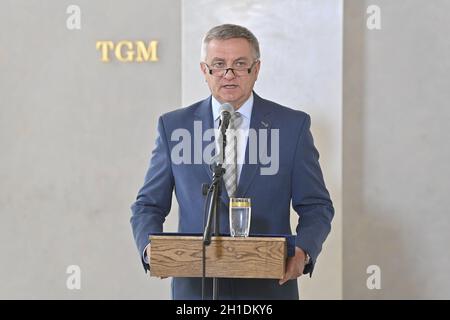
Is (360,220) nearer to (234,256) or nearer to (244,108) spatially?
(244,108)

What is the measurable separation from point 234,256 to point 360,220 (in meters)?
2.30

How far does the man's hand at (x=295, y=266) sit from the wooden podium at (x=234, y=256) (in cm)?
11

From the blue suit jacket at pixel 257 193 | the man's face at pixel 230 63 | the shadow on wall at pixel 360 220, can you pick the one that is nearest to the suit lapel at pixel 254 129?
the blue suit jacket at pixel 257 193

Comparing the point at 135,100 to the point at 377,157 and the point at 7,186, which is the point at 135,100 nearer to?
the point at 7,186

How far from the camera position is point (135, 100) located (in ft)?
16.3

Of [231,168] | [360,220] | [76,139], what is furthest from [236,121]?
[76,139]

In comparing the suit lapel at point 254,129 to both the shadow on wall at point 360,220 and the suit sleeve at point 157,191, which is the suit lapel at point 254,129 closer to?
the suit sleeve at point 157,191

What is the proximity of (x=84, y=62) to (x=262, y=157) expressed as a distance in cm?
222

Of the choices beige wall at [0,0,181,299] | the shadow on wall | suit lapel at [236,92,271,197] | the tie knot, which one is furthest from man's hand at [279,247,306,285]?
beige wall at [0,0,181,299]

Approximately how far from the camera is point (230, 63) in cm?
305

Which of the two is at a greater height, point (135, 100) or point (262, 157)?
point (135, 100)

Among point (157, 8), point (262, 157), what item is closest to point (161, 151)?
point (262, 157)

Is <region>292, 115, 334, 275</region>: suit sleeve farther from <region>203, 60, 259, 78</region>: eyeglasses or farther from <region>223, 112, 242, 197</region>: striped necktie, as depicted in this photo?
<region>203, 60, 259, 78</region>: eyeglasses

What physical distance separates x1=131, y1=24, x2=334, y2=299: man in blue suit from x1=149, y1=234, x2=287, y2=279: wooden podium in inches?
16.5
